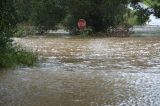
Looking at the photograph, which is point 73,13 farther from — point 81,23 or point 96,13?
point 81,23

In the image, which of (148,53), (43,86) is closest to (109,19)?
(148,53)

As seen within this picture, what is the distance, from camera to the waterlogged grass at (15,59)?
16.0 m

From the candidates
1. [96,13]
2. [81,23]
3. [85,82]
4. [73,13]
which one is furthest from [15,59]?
[96,13]

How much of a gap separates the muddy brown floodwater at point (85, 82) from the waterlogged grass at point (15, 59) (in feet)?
A: 1.70

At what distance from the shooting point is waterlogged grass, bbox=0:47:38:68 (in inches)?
631

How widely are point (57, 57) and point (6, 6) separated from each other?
5.84m

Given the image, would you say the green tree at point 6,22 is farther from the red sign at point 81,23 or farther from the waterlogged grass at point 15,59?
the red sign at point 81,23

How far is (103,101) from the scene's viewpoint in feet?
33.9

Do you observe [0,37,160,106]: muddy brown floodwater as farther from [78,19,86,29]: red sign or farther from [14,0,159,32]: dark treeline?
[14,0,159,32]: dark treeline

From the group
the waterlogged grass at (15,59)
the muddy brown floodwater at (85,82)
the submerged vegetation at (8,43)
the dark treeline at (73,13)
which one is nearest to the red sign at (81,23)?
the dark treeline at (73,13)

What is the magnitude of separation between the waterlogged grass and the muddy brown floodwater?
52cm

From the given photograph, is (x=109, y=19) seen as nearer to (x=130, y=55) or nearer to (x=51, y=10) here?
(x=51, y=10)

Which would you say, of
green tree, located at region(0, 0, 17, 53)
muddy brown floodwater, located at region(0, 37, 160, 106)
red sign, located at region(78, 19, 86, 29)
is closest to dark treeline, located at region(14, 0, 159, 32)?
red sign, located at region(78, 19, 86, 29)

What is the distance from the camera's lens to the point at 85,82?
13062 mm
